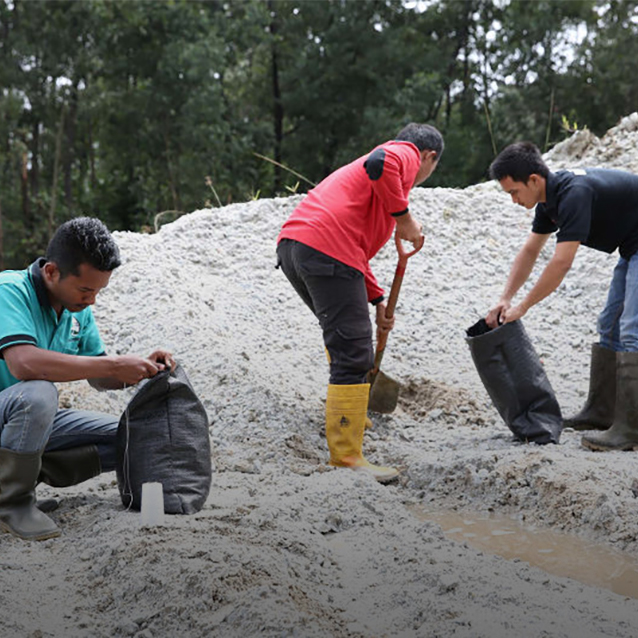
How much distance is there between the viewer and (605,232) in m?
3.86

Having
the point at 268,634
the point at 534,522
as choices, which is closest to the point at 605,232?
the point at 534,522

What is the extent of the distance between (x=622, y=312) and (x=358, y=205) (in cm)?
152

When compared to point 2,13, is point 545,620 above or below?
below

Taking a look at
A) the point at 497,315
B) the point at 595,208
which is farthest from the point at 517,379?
the point at 595,208

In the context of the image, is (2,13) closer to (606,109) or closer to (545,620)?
(606,109)

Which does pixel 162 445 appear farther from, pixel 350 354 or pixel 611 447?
pixel 611 447

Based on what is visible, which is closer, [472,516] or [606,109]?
[472,516]

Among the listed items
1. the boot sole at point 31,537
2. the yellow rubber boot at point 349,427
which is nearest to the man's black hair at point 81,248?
the boot sole at point 31,537

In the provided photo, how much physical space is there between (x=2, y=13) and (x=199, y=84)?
168 inches

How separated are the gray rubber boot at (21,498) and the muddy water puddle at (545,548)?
1.44 meters

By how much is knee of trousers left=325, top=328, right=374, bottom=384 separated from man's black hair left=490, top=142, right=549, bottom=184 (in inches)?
38.3

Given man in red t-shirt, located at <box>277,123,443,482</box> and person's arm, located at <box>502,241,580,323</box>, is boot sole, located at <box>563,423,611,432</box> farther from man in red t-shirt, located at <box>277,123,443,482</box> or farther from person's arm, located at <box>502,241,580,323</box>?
man in red t-shirt, located at <box>277,123,443,482</box>

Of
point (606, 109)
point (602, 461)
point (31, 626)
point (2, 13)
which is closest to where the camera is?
point (31, 626)

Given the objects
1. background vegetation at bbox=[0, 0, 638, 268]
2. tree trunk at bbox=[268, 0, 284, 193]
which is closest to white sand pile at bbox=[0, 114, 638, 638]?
background vegetation at bbox=[0, 0, 638, 268]
